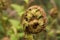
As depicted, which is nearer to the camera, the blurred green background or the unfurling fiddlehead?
the unfurling fiddlehead

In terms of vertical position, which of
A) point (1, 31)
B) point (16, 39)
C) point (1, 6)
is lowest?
point (16, 39)

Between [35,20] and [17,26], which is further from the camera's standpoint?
[17,26]

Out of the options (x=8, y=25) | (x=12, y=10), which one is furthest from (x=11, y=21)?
(x=12, y=10)

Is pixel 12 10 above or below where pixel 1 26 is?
→ above

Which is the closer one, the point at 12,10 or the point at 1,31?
the point at 1,31

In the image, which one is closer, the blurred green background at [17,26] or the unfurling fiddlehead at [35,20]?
the unfurling fiddlehead at [35,20]

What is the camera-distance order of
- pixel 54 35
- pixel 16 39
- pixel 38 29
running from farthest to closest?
1. pixel 54 35
2. pixel 16 39
3. pixel 38 29

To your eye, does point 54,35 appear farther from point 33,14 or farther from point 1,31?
point 33,14

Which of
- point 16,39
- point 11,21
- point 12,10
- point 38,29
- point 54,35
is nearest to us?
point 38,29
